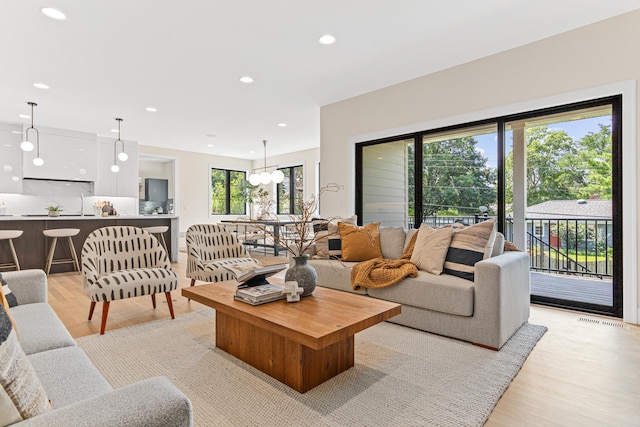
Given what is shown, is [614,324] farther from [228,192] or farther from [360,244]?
[228,192]

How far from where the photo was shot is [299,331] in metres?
1.69

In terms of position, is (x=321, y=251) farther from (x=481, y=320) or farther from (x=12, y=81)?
(x=12, y=81)

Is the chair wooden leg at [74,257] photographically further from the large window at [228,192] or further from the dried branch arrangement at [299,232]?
the large window at [228,192]

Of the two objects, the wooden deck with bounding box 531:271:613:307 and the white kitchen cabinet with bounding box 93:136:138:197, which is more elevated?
the white kitchen cabinet with bounding box 93:136:138:197

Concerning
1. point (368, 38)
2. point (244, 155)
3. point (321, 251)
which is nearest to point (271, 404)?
point (321, 251)

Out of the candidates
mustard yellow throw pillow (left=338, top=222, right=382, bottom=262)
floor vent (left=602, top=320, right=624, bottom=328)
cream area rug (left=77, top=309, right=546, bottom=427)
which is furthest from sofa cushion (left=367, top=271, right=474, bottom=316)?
floor vent (left=602, top=320, right=624, bottom=328)

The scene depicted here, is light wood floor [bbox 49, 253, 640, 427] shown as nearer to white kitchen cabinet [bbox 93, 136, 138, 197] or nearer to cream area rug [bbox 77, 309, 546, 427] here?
cream area rug [bbox 77, 309, 546, 427]

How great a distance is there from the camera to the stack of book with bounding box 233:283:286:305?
2.14 metres

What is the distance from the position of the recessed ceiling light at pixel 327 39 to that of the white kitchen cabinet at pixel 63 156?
606cm

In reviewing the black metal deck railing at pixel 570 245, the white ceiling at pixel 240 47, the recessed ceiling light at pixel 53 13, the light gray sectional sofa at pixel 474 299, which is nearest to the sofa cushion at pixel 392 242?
the light gray sectional sofa at pixel 474 299

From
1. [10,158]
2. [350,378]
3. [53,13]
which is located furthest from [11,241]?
[350,378]

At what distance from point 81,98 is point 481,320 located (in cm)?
594

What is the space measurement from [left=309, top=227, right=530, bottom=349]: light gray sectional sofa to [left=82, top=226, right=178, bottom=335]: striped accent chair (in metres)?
1.79

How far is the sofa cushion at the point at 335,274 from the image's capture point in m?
3.30
